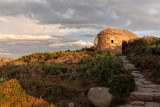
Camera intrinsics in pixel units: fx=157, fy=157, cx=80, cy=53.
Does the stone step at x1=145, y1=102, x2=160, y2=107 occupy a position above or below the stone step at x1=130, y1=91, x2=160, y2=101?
below

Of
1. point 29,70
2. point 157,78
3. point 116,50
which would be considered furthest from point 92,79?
point 116,50

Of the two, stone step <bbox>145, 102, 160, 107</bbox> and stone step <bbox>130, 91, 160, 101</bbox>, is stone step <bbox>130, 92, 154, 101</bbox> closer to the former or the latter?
stone step <bbox>130, 91, 160, 101</bbox>

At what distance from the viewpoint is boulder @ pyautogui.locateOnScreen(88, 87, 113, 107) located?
495cm

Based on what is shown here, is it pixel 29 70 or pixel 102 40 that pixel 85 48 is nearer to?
pixel 102 40

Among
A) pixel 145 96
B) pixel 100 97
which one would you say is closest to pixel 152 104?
pixel 145 96

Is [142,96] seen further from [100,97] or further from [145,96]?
[100,97]

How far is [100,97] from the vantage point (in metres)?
4.97

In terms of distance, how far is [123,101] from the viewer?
16.6 feet

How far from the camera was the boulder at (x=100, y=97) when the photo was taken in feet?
16.2

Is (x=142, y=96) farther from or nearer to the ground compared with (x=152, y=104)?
farther from the ground

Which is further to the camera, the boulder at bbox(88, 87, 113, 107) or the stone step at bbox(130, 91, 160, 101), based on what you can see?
the stone step at bbox(130, 91, 160, 101)

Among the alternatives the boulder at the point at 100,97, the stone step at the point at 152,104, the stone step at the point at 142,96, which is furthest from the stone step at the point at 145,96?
Answer: the boulder at the point at 100,97

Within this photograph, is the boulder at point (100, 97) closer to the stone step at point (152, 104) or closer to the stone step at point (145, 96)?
the stone step at point (145, 96)

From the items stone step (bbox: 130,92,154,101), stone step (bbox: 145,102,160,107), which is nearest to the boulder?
stone step (bbox: 130,92,154,101)
